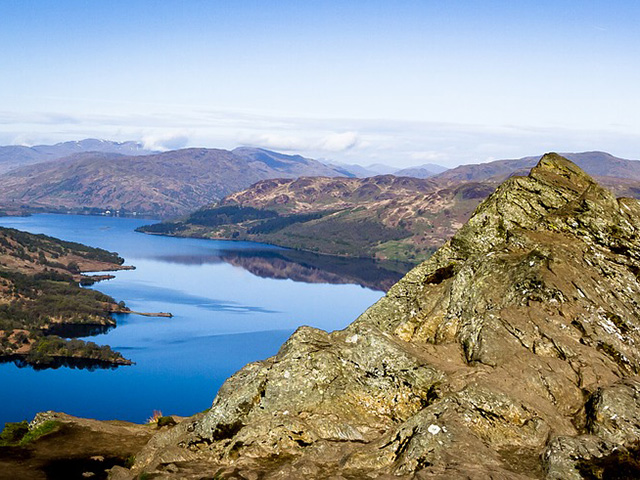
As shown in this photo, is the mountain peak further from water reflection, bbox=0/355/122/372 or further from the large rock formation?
water reflection, bbox=0/355/122/372

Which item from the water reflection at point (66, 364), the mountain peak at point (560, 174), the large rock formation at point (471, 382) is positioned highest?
the mountain peak at point (560, 174)

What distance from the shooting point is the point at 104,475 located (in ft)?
94.2

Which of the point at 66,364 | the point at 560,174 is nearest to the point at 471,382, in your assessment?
the point at 560,174

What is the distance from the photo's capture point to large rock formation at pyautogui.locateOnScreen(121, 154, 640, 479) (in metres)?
23.5

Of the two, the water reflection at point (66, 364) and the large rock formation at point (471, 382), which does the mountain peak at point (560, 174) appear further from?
the water reflection at point (66, 364)

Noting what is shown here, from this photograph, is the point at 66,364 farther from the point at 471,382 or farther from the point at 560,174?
the point at 471,382

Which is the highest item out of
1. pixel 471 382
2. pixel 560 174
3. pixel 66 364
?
pixel 560 174

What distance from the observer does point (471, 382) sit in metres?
26.4

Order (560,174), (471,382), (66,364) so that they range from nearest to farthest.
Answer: (471,382) → (560,174) → (66,364)

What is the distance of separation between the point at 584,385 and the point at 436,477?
32.6 feet

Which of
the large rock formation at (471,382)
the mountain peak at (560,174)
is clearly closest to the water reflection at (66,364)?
the mountain peak at (560,174)

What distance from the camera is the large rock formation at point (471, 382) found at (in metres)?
23.5

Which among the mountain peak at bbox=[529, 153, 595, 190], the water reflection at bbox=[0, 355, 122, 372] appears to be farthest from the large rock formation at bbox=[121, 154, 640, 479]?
the water reflection at bbox=[0, 355, 122, 372]

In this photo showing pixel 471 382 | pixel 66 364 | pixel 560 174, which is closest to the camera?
pixel 471 382
